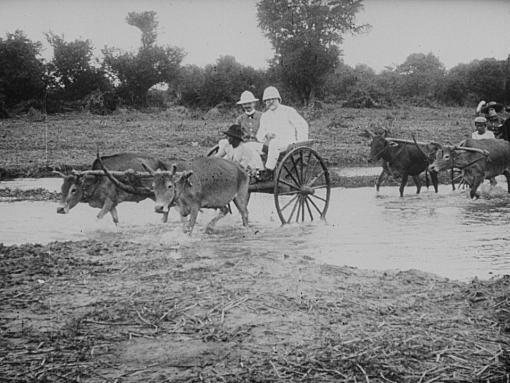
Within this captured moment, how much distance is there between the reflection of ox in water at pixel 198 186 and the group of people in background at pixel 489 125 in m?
8.09

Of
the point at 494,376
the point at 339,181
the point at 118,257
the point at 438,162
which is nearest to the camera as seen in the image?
the point at 494,376

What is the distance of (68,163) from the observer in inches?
698

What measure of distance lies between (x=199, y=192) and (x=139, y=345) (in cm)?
511

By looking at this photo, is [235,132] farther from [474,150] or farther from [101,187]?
[474,150]

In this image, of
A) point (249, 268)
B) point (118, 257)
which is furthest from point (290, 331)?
point (118, 257)

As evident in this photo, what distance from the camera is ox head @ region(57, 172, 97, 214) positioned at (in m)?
9.88

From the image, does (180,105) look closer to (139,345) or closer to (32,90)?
(32,90)

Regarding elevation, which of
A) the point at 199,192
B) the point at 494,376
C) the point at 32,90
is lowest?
the point at 494,376

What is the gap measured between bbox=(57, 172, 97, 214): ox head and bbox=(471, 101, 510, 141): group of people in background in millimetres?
10130

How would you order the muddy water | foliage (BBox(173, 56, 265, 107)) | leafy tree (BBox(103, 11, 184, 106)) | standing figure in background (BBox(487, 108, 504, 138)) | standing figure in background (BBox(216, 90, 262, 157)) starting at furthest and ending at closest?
foliage (BBox(173, 56, 265, 107)) < leafy tree (BBox(103, 11, 184, 106)) < standing figure in background (BBox(487, 108, 504, 138)) < standing figure in background (BBox(216, 90, 262, 157)) < the muddy water

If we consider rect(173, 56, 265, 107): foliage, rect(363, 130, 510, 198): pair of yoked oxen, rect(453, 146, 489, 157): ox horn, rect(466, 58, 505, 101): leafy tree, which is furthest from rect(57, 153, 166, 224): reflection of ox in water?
rect(173, 56, 265, 107): foliage

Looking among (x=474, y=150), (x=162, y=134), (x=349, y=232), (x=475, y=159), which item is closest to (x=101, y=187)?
(x=349, y=232)

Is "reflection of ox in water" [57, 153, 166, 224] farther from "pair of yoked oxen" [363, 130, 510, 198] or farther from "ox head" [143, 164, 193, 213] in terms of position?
"pair of yoked oxen" [363, 130, 510, 198]

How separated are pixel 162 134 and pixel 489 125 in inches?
507
